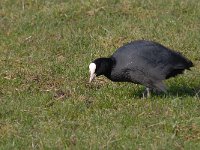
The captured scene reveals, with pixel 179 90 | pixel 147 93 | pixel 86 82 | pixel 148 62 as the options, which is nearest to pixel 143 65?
pixel 148 62

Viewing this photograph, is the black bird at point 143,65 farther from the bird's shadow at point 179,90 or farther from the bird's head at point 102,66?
the bird's shadow at point 179,90

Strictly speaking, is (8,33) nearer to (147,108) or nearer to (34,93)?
(34,93)

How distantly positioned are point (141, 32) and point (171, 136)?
4951 mm

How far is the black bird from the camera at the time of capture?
7871mm

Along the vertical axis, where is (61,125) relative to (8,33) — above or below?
above

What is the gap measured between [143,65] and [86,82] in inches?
53.0

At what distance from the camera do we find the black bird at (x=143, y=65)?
787 centimetres

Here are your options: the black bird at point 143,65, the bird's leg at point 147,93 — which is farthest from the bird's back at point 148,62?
the bird's leg at point 147,93

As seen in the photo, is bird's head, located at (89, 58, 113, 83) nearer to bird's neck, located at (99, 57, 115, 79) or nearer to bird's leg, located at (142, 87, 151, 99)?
bird's neck, located at (99, 57, 115, 79)

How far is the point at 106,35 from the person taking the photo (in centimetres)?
1117

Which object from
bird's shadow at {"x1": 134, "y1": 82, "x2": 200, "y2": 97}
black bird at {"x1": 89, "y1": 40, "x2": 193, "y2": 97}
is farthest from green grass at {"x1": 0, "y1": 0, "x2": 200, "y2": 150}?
black bird at {"x1": 89, "y1": 40, "x2": 193, "y2": 97}

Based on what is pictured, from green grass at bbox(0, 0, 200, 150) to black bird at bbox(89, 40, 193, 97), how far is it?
0.26 m

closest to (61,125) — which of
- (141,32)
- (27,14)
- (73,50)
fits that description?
(73,50)

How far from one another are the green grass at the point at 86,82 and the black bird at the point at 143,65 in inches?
10.4
